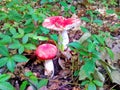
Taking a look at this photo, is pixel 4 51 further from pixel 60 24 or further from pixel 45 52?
pixel 60 24

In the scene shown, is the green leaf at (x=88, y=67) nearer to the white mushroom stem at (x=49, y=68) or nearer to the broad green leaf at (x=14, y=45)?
the white mushroom stem at (x=49, y=68)

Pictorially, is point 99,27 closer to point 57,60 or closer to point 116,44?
point 116,44

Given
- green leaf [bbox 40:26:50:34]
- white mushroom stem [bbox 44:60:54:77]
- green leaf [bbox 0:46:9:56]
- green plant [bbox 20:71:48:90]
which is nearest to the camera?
green plant [bbox 20:71:48:90]

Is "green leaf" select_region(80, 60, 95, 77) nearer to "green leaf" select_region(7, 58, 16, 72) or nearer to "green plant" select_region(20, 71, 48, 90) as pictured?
"green plant" select_region(20, 71, 48, 90)

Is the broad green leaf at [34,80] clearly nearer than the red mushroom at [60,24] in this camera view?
Yes

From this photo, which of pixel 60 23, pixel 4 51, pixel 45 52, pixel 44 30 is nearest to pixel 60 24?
pixel 60 23

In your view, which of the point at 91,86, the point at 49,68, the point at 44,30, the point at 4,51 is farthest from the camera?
the point at 44,30

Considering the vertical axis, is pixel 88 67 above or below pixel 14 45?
below

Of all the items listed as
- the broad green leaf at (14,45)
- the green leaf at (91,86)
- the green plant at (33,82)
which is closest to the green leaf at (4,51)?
the broad green leaf at (14,45)

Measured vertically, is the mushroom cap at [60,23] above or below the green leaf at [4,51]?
above

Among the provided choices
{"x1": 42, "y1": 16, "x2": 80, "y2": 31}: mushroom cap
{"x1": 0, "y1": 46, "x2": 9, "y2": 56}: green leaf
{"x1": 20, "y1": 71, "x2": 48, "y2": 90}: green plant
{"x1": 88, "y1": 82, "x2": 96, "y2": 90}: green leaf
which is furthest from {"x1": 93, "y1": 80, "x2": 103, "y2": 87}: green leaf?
{"x1": 0, "y1": 46, "x2": 9, "y2": 56}: green leaf

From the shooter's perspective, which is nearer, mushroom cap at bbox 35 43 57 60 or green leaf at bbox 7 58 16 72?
green leaf at bbox 7 58 16 72

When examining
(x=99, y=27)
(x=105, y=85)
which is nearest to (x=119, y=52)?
(x=105, y=85)
